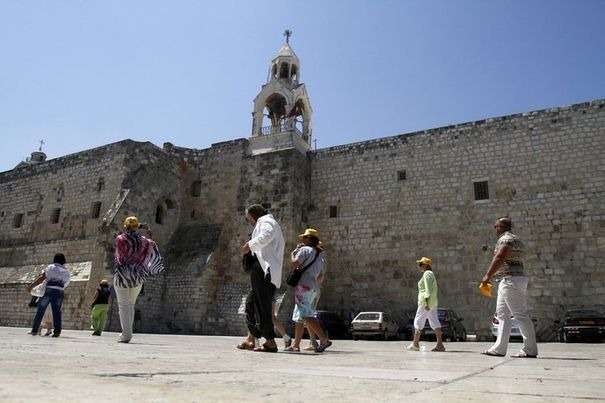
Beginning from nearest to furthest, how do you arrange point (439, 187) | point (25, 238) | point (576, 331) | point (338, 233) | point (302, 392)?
point (302, 392) → point (576, 331) → point (439, 187) → point (338, 233) → point (25, 238)

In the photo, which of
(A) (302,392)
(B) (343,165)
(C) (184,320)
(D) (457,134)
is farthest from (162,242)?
(A) (302,392)

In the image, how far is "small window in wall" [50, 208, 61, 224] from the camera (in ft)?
66.2

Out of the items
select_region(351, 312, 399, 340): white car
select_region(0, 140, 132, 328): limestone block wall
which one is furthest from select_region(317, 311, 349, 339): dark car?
select_region(0, 140, 132, 328): limestone block wall

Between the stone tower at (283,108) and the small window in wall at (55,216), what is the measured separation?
30.4 ft

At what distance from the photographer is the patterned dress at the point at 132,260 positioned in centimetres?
696

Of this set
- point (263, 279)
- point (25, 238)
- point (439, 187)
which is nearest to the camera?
point (263, 279)

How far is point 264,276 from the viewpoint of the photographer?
5352mm

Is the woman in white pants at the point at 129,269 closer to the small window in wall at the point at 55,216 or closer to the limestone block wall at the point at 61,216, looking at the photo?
the limestone block wall at the point at 61,216

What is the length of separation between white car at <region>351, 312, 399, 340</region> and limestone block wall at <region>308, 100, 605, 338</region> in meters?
1.24

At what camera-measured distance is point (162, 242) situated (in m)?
19.0

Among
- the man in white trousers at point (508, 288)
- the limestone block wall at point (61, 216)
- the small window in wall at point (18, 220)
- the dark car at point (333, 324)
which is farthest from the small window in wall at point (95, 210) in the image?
the man in white trousers at point (508, 288)

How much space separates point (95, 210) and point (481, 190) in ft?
51.1

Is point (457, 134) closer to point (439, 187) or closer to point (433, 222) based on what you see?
point (439, 187)

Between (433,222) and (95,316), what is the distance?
11401mm
